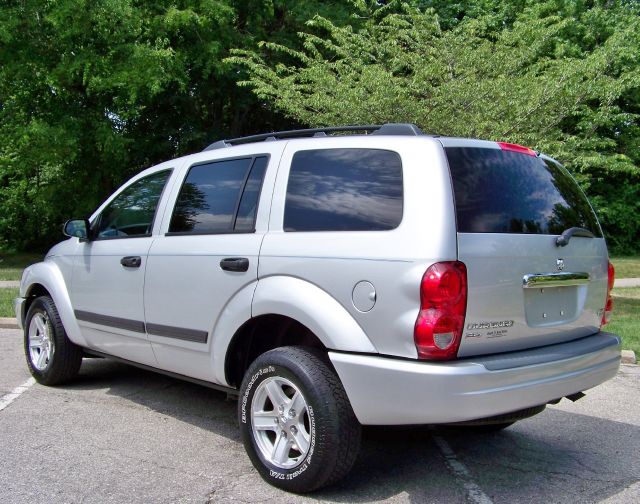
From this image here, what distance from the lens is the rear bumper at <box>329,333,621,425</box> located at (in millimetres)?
3064

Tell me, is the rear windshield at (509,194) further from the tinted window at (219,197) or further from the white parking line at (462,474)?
Result: the white parking line at (462,474)

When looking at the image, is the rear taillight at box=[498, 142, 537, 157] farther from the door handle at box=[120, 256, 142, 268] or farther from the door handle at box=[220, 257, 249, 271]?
the door handle at box=[120, 256, 142, 268]

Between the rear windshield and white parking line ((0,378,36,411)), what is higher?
the rear windshield

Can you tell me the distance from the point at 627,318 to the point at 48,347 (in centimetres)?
798

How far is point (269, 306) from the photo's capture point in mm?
3695

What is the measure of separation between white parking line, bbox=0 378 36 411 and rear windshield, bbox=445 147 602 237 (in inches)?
151

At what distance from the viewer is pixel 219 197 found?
433 centimetres

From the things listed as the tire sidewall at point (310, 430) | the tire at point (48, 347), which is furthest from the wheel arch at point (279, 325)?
the tire at point (48, 347)

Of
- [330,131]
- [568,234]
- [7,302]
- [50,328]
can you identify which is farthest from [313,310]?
[7,302]

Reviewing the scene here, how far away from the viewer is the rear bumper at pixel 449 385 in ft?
10.1

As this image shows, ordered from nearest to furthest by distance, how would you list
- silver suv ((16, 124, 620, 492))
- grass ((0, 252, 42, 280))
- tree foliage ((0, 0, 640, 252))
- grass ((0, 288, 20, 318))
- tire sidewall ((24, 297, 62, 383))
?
silver suv ((16, 124, 620, 492)), tire sidewall ((24, 297, 62, 383)), grass ((0, 288, 20, 318)), tree foliage ((0, 0, 640, 252)), grass ((0, 252, 42, 280))

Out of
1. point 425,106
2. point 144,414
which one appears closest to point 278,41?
point 425,106

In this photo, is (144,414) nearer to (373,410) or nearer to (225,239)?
(225,239)

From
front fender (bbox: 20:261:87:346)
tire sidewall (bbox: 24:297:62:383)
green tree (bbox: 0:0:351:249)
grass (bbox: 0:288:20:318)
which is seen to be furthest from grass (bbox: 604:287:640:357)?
green tree (bbox: 0:0:351:249)
